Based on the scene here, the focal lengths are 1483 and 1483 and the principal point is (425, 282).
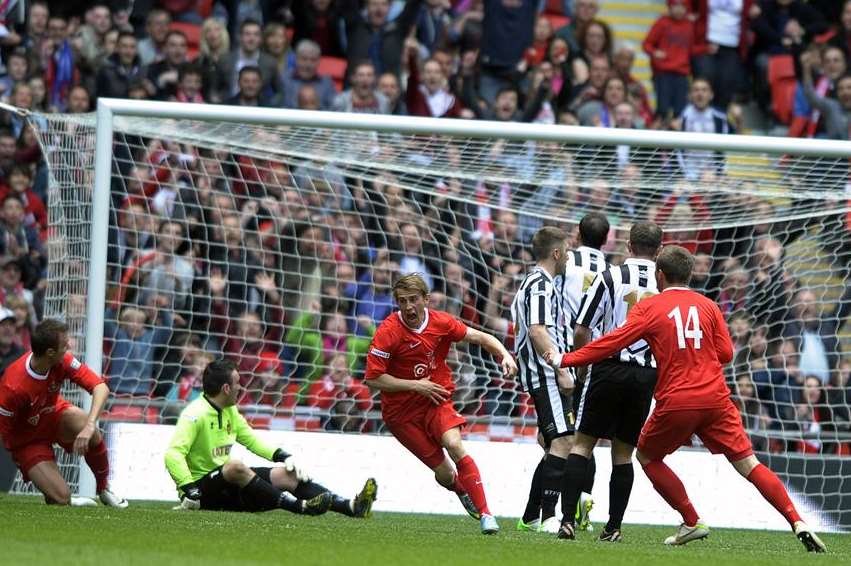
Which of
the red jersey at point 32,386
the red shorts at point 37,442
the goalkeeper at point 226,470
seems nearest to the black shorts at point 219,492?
the goalkeeper at point 226,470

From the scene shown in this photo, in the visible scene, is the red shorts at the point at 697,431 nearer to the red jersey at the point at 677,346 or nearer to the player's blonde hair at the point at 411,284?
the red jersey at the point at 677,346

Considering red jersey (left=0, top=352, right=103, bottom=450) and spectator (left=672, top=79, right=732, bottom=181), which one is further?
spectator (left=672, top=79, right=732, bottom=181)

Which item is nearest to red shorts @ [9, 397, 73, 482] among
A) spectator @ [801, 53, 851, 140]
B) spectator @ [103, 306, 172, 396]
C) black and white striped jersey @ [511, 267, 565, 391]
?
spectator @ [103, 306, 172, 396]

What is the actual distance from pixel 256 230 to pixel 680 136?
145 inches

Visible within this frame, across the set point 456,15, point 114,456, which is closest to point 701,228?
point 114,456

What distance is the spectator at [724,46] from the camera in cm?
1759

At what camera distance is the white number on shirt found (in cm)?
809

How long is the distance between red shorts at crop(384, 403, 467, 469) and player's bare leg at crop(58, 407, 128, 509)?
2.22 m

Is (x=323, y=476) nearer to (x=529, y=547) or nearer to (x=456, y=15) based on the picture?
(x=529, y=547)

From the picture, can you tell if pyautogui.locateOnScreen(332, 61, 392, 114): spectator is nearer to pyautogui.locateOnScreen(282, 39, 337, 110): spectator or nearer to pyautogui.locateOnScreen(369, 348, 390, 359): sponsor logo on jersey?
pyautogui.locateOnScreen(282, 39, 337, 110): spectator

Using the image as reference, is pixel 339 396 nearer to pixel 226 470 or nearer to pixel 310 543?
pixel 226 470

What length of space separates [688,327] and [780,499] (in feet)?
3.44

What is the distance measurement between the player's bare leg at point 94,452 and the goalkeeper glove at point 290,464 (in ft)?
3.72

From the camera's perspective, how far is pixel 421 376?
915 centimetres
